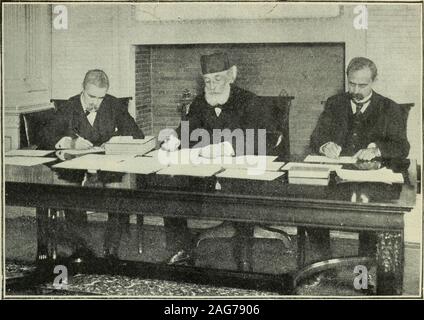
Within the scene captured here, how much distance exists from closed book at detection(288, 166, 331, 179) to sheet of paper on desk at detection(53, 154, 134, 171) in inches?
32.8

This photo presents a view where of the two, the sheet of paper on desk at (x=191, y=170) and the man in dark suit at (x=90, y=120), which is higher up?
the man in dark suit at (x=90, y=120)

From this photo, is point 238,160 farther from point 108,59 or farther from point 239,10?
point 108,59

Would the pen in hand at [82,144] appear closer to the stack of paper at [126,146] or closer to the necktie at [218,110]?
the stack of paper at [126,146]

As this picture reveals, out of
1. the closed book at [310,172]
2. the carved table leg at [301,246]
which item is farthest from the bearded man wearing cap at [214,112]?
the closed book at [310,172]

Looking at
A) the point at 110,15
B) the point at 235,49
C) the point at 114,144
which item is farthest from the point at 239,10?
the point at 114,144

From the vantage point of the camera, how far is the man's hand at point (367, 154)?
2.71 meters

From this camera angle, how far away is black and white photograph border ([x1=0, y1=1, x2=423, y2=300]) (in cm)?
237

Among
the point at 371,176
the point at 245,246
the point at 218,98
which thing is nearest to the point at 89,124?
the point at 218,98

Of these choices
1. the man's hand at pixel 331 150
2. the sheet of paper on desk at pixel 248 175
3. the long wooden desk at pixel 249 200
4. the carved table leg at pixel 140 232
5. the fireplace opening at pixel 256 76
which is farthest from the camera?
the fireplace opening at pixel 256 76

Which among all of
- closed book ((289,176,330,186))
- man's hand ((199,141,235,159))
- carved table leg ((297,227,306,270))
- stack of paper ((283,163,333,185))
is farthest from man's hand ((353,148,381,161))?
man's hand ((199,141,235,159))

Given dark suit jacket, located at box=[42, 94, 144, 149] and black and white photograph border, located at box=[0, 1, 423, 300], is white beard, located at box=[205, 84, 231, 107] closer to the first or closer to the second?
black and white photograph border, located at box=[0, 1, 423, 300]

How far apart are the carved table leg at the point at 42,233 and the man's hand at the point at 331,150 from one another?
4.74 feet

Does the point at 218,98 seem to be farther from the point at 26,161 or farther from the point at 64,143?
the point at 26,161

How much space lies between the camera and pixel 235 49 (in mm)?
3771
